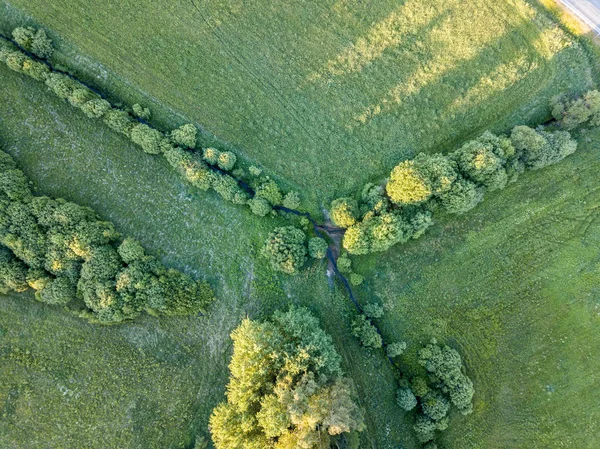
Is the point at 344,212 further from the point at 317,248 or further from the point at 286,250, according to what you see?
the point at 286,250

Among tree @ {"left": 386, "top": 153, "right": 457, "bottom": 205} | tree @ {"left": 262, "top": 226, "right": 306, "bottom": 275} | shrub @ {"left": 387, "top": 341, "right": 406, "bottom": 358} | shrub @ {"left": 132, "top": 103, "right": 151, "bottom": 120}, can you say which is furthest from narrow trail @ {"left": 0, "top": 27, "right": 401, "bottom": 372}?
tree @ {"left": 386, "top": 153, "right": 457, "bottom": 205}

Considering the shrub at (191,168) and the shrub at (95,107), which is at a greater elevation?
the shrub at (95,107)

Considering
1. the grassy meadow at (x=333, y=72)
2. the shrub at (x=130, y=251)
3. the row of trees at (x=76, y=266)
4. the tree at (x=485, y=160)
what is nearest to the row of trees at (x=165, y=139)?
the grassy meadow at (x=333, y=72)

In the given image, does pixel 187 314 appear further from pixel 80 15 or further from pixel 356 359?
pixel 80 15

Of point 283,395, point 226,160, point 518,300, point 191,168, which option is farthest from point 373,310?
point 191,168

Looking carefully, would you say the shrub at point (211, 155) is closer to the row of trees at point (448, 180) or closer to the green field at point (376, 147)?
the green field at point (376, 147)

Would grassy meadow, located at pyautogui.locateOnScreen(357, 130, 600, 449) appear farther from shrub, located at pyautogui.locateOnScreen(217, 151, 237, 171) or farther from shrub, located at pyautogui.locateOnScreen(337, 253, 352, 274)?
shrub, located at pyautogui.locateOnScreen(217, 151, 237, 171)

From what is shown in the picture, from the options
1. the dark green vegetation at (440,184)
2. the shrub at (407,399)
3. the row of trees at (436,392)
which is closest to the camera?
the dark green vegetation at (440,184)
